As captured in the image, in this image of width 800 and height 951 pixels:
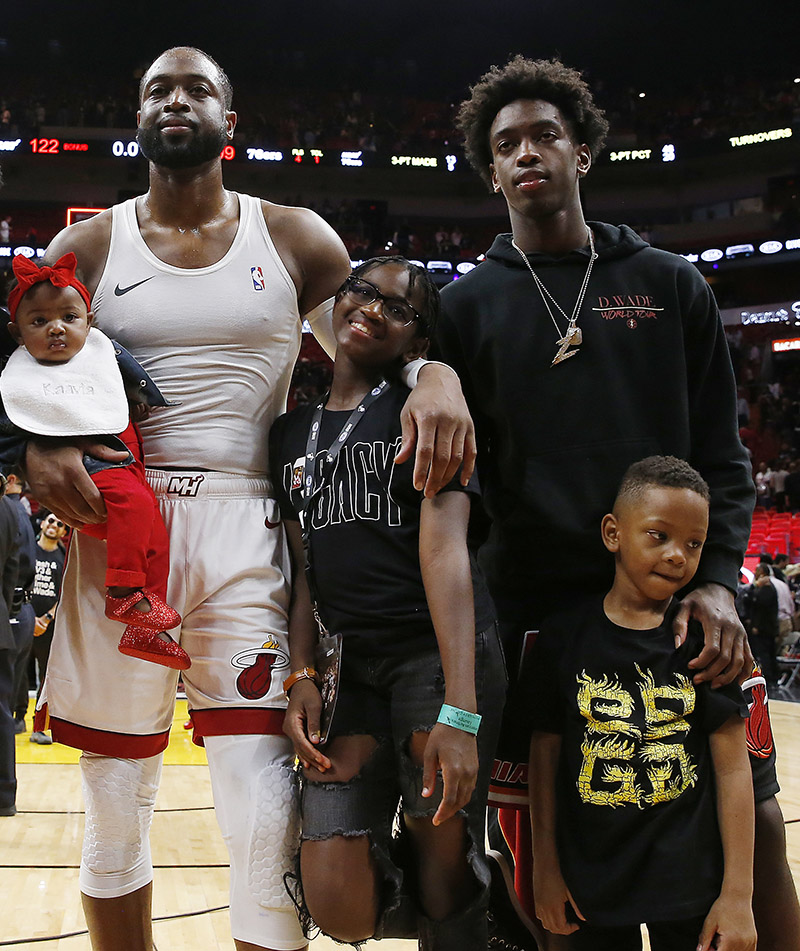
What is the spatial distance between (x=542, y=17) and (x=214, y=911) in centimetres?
2401

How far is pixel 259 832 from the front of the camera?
2.14 meters

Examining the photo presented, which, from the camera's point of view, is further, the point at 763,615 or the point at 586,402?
the point at 763,615

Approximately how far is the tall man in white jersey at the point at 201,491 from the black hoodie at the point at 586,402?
13.0 inches

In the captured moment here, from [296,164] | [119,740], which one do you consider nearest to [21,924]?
[119,740]

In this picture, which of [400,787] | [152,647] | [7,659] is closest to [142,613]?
[152,647]

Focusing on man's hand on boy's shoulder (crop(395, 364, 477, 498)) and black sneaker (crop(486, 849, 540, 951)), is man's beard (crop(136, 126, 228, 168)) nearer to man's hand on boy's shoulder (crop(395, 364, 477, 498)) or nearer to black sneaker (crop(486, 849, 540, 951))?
man's hand on boy's shoulder (crop(395, 364, 477, 498))

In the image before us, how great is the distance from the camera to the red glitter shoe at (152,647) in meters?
2.17

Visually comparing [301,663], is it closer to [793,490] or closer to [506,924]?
[506,924]

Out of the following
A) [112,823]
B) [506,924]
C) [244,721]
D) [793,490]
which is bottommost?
[506,924]

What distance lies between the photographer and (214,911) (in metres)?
3.75

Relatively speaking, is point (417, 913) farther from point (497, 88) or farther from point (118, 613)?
point (497, 88)

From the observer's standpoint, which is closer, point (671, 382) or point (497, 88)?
point (671, 382)

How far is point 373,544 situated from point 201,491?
48cm

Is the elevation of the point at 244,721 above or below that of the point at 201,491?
below
